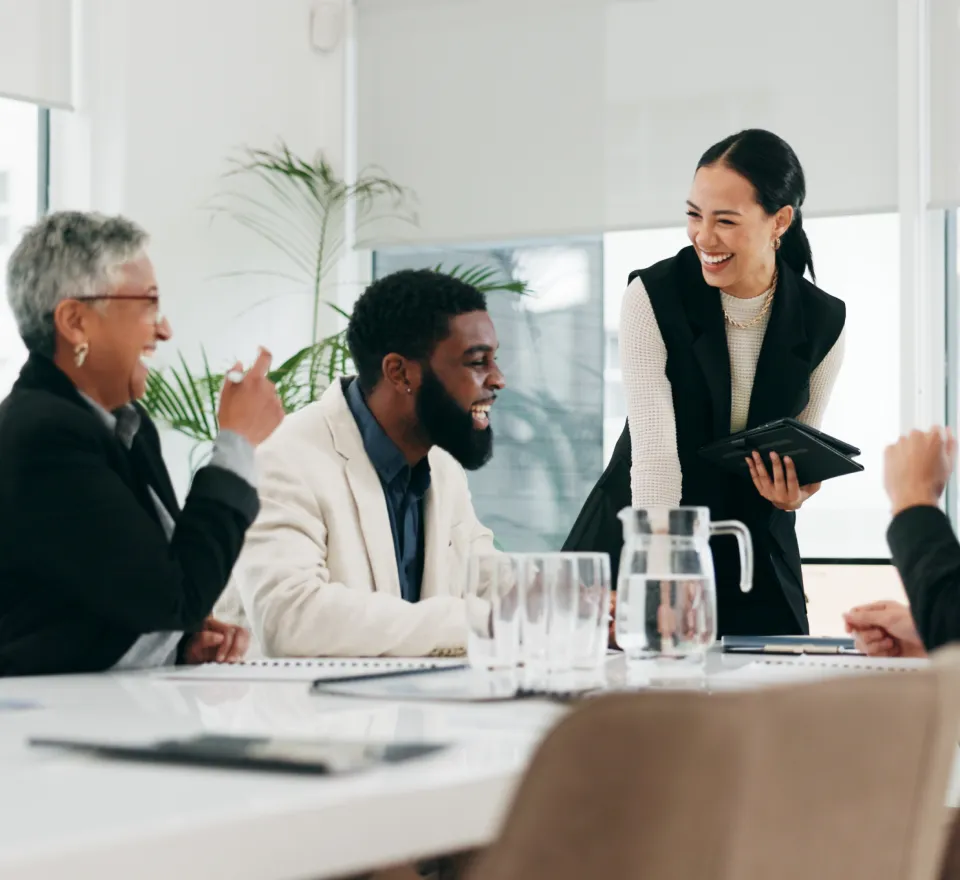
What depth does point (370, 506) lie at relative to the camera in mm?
2348

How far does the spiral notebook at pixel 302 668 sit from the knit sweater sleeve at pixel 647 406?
31.5 inches

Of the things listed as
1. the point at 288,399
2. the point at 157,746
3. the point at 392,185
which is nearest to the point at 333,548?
the point at 157,746

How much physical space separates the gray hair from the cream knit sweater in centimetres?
102

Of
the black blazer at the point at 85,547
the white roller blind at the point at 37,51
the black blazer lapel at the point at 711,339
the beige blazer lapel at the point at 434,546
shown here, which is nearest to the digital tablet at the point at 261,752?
the black blazer at the point at 85,547

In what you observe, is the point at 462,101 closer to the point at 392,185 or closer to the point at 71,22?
the point at 392,185

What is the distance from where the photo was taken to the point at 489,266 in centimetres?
551

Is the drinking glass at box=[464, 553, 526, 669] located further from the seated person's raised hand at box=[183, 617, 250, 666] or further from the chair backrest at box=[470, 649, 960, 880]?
the chair backrest at box=[470, 649, 960, 880]

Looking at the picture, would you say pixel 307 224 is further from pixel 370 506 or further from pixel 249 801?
pixel 249 801

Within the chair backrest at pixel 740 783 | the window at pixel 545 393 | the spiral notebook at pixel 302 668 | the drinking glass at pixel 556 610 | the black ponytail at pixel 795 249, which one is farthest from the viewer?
the window at pixel 545 393

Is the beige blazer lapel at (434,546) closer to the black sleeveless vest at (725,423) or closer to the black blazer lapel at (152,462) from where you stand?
the black sleeveless vest at (725,423)

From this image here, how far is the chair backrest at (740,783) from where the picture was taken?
65cm

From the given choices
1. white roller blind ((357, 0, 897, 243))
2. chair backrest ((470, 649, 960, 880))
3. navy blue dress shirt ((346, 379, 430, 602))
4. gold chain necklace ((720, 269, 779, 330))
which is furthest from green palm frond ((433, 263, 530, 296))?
chair backrest ((470, 649, 960, 880))

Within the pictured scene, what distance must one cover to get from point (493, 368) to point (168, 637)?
942 mm

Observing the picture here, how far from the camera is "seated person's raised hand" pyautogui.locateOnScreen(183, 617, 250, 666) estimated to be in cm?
204
